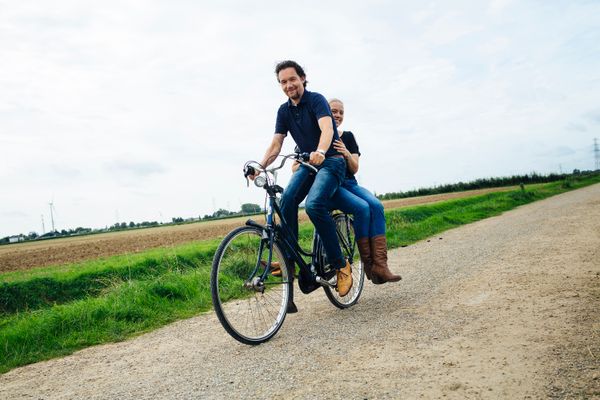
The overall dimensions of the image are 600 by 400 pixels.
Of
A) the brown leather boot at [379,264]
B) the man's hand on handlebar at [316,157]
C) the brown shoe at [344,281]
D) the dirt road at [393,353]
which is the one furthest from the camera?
the brown leather boot at [379,264]

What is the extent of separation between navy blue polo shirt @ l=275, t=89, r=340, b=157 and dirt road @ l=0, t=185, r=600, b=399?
1.89 m

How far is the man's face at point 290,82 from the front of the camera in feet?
14.9

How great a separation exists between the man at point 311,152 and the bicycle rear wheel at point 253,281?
18.5 inches

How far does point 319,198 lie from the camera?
4465mm

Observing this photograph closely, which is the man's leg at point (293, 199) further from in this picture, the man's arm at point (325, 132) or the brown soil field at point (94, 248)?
the brown soil field at point (94, 248)

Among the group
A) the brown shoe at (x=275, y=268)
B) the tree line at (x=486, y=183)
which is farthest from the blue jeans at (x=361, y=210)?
the tree line at (x=486, y=183)

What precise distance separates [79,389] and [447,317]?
10.4 feet

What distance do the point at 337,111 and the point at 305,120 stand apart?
1249 millimetres

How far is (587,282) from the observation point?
15.4 feet

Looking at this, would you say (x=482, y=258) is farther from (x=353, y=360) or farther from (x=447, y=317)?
(x=353, y=360)

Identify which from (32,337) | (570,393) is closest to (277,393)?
(570,393)

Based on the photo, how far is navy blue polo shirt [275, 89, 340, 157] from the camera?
4582mm

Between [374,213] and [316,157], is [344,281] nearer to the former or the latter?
[374,213]

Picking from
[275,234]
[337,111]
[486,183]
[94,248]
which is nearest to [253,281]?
[275,234]
